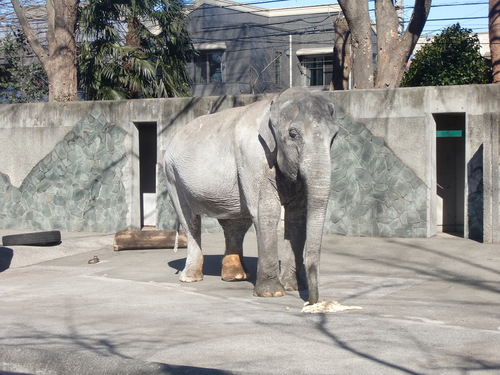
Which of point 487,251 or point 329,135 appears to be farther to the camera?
point 487,251

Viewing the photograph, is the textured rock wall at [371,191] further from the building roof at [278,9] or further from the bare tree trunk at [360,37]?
the building roof at [278,9]

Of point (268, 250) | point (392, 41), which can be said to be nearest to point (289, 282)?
point (268, 250)

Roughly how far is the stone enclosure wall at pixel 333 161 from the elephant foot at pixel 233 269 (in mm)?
4557

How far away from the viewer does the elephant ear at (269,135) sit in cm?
807

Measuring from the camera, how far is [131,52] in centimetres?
2103

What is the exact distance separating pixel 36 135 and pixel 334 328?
11.5 m

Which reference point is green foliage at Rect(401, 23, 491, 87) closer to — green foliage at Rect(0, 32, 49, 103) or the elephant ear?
the elephant ear

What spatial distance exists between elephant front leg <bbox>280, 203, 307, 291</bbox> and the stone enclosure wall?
4.77 meters

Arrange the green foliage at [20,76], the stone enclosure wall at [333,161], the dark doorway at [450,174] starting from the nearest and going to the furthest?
the stone enclosure wall at [333,161], the dark doorway at [450,174], the green foliage at [20,76]

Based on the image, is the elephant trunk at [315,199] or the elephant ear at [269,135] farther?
the elephant ear at [269,135]

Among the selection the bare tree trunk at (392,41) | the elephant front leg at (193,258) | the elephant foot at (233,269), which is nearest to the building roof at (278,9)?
the bare tree trunk at (392,41)

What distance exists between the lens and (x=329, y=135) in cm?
769

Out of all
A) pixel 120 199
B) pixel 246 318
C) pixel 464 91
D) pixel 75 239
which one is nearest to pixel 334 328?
pixel 246 318

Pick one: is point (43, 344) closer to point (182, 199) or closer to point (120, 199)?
point (182, 199)
